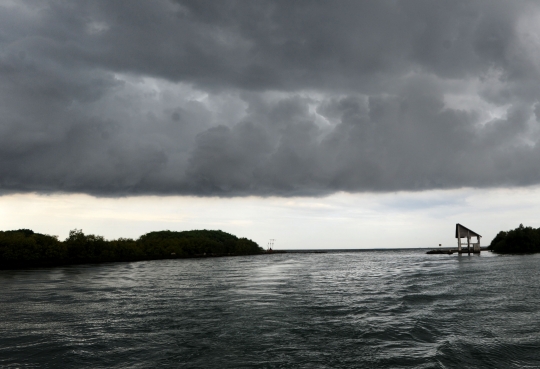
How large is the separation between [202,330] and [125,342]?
4.10 meters

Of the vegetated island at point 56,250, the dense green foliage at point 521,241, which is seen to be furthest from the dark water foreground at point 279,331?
the dense green foliage at point 521,241

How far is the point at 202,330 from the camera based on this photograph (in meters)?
21.5

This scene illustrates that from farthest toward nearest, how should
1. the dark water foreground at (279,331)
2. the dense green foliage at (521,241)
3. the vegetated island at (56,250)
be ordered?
the dense green foliage at (521,241) < the vegetated island at (56,250) < the dark water foreground at (279,331)

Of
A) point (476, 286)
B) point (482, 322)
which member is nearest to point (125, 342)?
point (482, 322)

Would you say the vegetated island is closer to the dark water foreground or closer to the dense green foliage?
the dark water foreground

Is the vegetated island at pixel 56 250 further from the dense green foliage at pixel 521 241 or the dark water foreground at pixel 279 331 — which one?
the dense green foliage at pixel 521 241

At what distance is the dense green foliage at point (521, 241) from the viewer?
493ft

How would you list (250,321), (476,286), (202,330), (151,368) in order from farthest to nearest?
(476,286)
(250,321)
(202,330)
(151,368)

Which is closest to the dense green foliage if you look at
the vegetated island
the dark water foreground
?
the dark water foreground

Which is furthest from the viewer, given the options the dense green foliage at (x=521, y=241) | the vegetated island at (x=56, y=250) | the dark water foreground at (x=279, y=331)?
the dense green foliage at (x=521, y=241)

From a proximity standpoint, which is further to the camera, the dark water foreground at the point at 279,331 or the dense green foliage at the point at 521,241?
the dense green foliage at the point at 521,241

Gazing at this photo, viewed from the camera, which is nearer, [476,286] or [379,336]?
[379,336]

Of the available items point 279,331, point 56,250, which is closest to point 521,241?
point 279,331

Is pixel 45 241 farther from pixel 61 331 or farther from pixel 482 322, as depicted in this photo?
pixel 482 322
